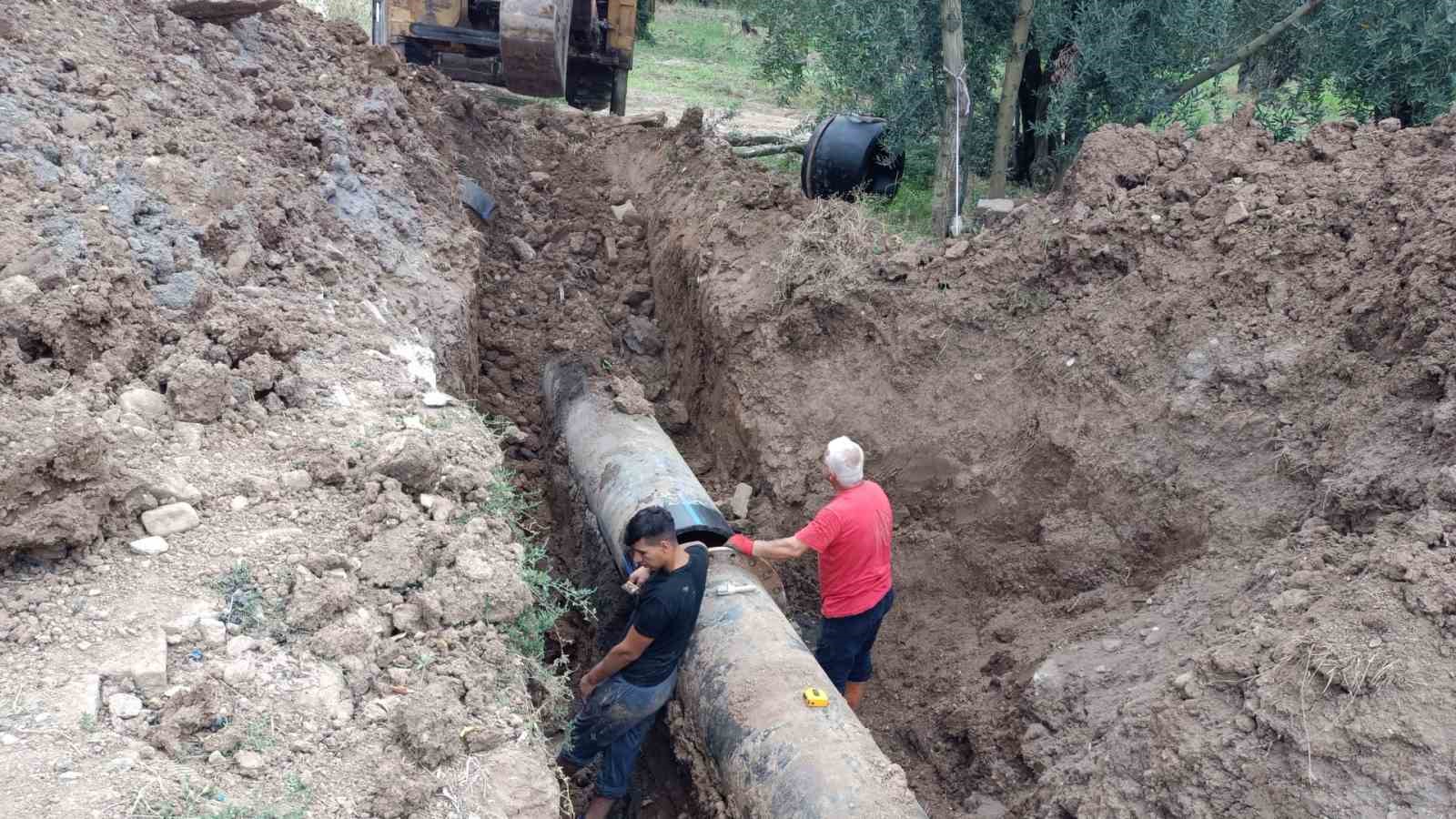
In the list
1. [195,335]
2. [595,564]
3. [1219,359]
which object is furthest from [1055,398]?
[195,335]

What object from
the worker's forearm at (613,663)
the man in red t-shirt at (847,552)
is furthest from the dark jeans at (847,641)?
the worker's forearm at (613,663)

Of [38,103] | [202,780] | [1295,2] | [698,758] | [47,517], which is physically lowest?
[698,758]

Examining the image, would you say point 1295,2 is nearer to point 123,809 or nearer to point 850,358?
point 850,358

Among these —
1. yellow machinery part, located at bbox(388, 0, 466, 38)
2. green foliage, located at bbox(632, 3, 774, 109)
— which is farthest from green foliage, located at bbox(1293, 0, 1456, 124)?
yellow machinery part, located at bbox(388, 0, 466, 38)

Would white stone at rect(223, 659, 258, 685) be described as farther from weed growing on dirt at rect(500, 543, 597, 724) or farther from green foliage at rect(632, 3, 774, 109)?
green foliage at rect(632, 3, 774, 109)

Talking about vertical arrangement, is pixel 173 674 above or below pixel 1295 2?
below

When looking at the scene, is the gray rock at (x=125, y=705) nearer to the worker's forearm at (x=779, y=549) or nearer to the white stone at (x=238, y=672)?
the white stone at (x=238, y=672)

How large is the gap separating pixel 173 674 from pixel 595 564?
3.14 meters

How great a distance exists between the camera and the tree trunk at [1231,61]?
8.83m

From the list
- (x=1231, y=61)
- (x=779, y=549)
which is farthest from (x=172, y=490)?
(x=1231, y=61)

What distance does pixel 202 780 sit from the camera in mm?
3025

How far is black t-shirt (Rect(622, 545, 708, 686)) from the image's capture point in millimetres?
4418

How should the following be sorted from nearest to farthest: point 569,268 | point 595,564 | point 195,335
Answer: point 195,335, point 595,564, point 569,268

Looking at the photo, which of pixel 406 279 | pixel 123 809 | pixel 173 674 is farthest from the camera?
pixel 406 279
